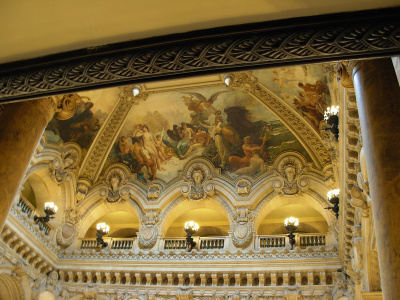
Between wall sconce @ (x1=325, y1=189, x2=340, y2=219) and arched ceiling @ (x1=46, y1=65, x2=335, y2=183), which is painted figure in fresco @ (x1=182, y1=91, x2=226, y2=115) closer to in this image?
arched ceiling @ (x1=46, y1=65, x2=335, y2=183)

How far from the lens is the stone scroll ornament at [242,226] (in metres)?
13.5

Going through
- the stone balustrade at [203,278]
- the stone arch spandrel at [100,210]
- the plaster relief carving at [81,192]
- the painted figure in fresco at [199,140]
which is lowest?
the stone balustrade at [203,278]

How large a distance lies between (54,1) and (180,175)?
1269cm

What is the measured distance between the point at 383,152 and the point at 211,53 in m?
2.13

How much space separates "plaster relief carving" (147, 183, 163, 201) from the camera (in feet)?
50.5

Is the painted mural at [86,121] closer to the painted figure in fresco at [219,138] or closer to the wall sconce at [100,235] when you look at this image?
the wall sconce at [100,235]

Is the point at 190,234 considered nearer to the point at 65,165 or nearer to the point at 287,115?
the point at 65,165

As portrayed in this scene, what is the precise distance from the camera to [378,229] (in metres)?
3.97

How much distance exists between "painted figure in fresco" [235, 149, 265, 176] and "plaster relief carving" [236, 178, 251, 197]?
369 mm

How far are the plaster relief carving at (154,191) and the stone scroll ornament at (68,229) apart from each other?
2649 millimetres

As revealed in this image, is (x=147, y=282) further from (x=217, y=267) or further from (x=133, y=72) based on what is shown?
(x=133, y=72)

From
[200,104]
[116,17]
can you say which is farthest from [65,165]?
[116,17]

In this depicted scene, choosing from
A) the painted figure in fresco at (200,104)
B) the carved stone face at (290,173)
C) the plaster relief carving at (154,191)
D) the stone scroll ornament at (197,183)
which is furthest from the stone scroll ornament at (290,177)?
the plaster relief carving at (154,191)

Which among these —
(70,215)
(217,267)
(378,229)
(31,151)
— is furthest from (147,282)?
(378,229)
